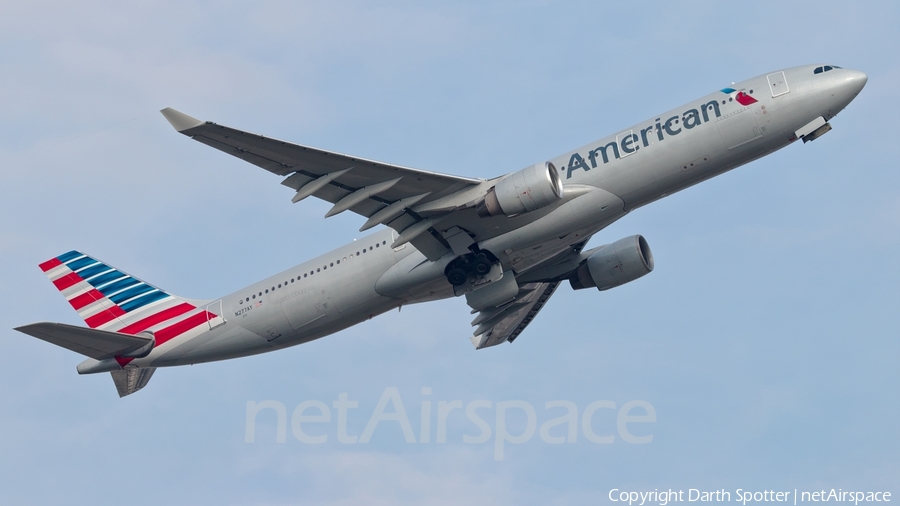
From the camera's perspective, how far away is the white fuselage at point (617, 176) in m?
35.0

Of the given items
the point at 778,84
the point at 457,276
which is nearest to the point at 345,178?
the point at 457,276

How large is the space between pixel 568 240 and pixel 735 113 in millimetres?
7213

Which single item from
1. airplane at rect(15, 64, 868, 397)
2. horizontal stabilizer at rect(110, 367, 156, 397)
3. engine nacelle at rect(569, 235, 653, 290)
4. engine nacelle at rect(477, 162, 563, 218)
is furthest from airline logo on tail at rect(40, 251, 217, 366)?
engine nacelle at rect(569, 235, 653, 290)

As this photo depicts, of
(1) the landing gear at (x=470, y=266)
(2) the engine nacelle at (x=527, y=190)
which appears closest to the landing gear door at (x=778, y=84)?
(2) the engine nacelle at (x=527, y=190)

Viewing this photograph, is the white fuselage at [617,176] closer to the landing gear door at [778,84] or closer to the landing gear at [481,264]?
the landing gear door at [778,84]

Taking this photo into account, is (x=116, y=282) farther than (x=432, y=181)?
Yes

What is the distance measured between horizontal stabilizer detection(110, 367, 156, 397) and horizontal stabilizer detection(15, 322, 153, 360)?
112cm

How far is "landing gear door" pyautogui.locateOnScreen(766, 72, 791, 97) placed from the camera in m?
35.1

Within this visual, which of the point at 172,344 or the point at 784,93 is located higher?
the point at 784,93

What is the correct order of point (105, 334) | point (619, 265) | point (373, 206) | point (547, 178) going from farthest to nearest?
point (619, 265) → point (105, 334) → point (373, 206) → point (547, 178)

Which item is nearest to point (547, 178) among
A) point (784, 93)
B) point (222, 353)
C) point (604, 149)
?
point (604, 149)

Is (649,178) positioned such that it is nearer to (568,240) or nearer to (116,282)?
(568,240)

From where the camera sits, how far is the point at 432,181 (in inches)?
1406

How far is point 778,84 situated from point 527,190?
9495mm
